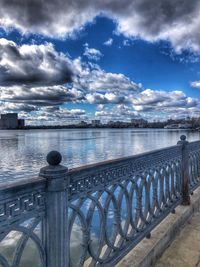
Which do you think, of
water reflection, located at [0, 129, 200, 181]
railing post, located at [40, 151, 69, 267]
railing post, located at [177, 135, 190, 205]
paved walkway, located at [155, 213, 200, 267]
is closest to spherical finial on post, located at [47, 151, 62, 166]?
railing post, located at [40, 151, 69, 267]

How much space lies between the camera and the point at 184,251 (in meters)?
3.46

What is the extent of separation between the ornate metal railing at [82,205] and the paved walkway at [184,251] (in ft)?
1.23

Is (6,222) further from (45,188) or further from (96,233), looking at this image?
(96,233)

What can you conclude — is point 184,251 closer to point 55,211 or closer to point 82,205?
point 82,205

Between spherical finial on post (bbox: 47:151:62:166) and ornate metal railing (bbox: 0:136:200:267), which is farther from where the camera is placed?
spherical finial on post (bbox: 47:151:62:166)

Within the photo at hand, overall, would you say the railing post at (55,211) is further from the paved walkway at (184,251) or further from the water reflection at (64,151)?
the water reflection at (64,151)

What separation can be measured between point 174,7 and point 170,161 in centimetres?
799

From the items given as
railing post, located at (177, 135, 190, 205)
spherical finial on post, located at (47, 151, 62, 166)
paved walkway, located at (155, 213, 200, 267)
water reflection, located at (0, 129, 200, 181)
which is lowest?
water reflection, located at (0, 129, 200, 181)

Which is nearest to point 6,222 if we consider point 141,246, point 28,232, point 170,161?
point 28,232

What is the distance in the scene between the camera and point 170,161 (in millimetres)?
4145

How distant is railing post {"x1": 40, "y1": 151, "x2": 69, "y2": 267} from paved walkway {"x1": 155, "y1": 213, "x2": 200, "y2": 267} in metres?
1.80

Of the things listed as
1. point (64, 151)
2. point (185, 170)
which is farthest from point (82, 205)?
point (64, 151)

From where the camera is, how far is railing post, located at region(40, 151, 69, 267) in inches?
72.7

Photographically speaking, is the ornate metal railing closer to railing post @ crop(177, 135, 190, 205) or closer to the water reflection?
railing post @ crop(177, 135, 190, 205)
